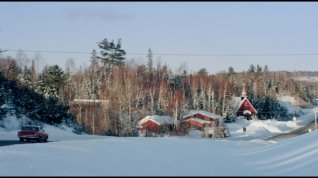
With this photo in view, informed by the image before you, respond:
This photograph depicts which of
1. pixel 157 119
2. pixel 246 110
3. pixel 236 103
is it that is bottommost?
pixel 157 119

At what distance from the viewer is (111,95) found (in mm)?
70125

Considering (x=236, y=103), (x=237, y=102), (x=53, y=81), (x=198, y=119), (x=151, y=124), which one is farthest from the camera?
(x=237, y=102)

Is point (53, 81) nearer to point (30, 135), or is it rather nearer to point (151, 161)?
point (30, 135)

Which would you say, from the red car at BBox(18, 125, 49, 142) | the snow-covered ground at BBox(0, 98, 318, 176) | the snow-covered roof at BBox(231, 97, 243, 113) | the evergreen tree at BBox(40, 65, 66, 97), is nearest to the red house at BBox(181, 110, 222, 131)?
the snow-covered roof at BBox(231, 97, 243, 113)

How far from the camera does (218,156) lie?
65.9 ft

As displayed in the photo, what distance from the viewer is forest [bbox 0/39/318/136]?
55.2 meters

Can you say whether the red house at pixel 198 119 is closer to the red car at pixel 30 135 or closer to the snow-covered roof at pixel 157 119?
the snow-covered roof at pixel 157 119

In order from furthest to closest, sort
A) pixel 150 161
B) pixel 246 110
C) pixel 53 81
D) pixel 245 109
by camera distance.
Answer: pixel 245 109, pixel 246 110, pixel 53 81, pixel 150 161

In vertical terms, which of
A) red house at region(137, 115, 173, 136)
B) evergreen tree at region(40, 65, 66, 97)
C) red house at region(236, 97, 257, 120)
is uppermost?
evergreen tree at region(40, 65, 66, 97)

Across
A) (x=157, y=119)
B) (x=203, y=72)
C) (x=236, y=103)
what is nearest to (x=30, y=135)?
(x=157, y=119)

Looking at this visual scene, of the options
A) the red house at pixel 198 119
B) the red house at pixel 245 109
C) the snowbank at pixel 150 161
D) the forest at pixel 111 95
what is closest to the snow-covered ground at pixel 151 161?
the snowbank at pixel 150 161

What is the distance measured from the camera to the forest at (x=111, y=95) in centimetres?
5519

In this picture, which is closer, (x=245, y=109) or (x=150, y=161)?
(x=150, y=161)

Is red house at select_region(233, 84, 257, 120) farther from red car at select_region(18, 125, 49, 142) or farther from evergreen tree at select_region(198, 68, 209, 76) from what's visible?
red car at select_region(18, 125, 49, 142)
